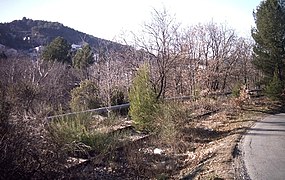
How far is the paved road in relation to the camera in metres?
8.85

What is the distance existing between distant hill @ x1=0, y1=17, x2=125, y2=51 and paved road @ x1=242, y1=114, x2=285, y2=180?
148ft

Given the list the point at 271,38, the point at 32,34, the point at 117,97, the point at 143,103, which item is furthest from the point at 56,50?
the point at 143,103

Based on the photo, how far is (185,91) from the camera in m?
33.9

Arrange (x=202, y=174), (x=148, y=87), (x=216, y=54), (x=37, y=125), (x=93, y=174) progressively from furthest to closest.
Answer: (x=216, y=54) → (x=148, y=87) → (x=93, y=174) → (x=202, y=174) → (x=37, y=125)

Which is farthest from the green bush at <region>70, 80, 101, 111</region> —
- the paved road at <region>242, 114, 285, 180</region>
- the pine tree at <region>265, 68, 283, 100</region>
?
the pine tree at <region>265, 68, 283, 100</region>

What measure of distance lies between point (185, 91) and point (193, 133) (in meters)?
18.4

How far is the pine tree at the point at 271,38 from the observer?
28156mm

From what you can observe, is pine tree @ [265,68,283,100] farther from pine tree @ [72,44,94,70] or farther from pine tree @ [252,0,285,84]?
pine tree @ [72,44,94,70]

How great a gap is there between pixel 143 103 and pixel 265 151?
6421 mm

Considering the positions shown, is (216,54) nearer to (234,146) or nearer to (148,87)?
(148,87)

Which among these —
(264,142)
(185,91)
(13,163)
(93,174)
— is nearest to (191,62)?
(185,91)

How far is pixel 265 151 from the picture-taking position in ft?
37.2

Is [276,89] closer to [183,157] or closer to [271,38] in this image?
[271,38]

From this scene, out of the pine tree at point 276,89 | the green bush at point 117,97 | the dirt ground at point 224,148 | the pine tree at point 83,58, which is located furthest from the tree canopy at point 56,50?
the dirt ground at point 224,148
